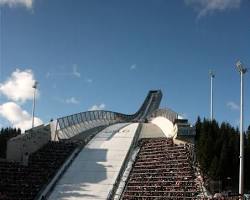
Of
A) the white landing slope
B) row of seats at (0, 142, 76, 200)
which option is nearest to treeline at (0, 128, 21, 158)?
row of seats at (0, 142, 76, 200)

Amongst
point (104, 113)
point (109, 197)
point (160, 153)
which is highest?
point (104, 113)

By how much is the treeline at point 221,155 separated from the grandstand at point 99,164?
1857 millimetres

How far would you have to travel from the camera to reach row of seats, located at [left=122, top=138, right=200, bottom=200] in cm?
5841

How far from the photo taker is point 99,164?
71.6 meters

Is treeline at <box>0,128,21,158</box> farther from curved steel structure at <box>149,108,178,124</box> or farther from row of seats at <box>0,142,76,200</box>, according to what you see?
curved steel structure at <box>149,108,178,124</box>

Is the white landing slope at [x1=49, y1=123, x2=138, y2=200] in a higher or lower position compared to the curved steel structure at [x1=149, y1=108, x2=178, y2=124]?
lower

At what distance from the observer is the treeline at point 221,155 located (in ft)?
194

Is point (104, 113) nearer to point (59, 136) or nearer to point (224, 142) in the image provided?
point (59, 136)

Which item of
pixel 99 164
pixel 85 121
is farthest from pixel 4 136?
pixel 85 121

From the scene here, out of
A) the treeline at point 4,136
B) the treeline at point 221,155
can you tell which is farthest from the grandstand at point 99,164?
the treeline at point 4,136

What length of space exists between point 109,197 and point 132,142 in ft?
74.9

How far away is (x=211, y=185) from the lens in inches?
2267

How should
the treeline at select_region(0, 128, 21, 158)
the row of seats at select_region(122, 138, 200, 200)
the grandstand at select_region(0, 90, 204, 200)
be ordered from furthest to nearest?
the treeline at select_region(0, 128, 21, 158)
the grandstand at select_region(0, 90, 204, 200)
the row of seats at select_region(122, 138, 200, 200)

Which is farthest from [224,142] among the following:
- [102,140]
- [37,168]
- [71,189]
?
[102,140]
